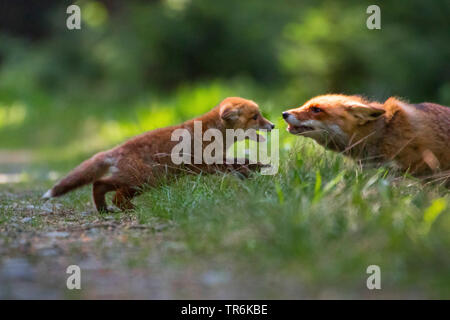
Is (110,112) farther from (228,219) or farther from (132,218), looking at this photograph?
(228,219)

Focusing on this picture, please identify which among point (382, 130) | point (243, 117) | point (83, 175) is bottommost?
point (83, 175)

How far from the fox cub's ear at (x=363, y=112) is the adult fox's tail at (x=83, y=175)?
2.63m

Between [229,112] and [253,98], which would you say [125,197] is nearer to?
[229,112]

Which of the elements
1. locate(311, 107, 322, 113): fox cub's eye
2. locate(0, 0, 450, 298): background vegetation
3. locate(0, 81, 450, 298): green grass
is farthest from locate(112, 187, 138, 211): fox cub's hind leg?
locate(311, 107, 322, 113): fox cub's eye

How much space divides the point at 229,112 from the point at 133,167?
132 centimetres

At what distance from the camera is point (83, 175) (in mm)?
6820

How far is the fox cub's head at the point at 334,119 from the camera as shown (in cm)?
624

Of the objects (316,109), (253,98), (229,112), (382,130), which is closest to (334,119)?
(316,109)

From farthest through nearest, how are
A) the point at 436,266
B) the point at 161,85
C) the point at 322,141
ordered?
the point at 161,85
the point at 322,141
the point at 436,266

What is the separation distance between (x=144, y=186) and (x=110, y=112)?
12008 mm

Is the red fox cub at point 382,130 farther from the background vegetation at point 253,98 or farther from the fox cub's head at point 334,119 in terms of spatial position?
the background vegetation at point 253,98

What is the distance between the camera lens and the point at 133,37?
68.0 feet
